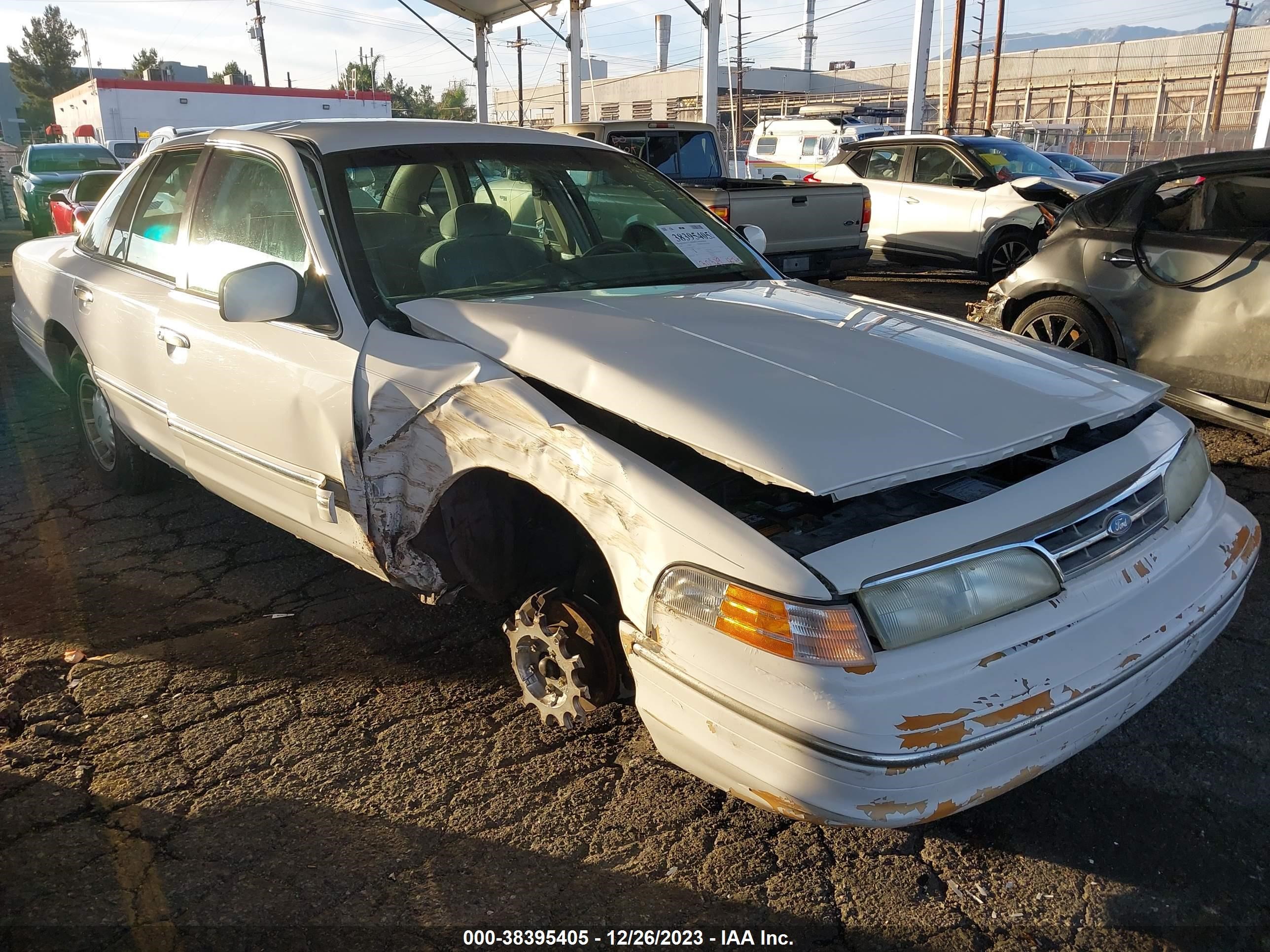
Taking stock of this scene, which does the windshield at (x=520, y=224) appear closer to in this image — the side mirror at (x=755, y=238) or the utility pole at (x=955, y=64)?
the side mirror at (x=755, y=238)

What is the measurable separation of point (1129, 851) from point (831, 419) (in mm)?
1272

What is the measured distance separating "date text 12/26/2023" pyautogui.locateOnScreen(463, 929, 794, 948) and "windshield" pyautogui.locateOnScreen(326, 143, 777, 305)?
1.75m

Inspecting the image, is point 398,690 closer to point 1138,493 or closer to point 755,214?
point 1138,493

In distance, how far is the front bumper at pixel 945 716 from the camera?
1.84m

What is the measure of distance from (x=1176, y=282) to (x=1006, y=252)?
5541 millimetres

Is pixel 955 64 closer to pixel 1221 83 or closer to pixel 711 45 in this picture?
pixel 711 45

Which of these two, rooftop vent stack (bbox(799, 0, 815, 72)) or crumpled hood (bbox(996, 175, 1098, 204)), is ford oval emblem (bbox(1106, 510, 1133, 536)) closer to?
crumpled hood (bbox(996, 175, 1098, 204))

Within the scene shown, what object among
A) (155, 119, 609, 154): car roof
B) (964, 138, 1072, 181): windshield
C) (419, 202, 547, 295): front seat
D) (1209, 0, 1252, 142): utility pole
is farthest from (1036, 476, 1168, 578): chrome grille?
(1209, 0, 1252, 142): utility pole

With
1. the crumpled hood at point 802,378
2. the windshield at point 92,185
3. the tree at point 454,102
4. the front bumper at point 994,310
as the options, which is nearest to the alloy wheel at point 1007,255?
the front bumper at point 994,310

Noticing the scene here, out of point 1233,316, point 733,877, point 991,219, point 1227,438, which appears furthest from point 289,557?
point 991,219

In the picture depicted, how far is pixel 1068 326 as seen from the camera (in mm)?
5426

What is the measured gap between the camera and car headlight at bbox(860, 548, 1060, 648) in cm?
191

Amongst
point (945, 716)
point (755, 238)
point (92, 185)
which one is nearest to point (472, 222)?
point (755, 238)

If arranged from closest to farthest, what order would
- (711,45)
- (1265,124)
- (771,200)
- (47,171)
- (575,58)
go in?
(771,200) < (1265,124) < (711,45) < (47,171) < (575,58)
